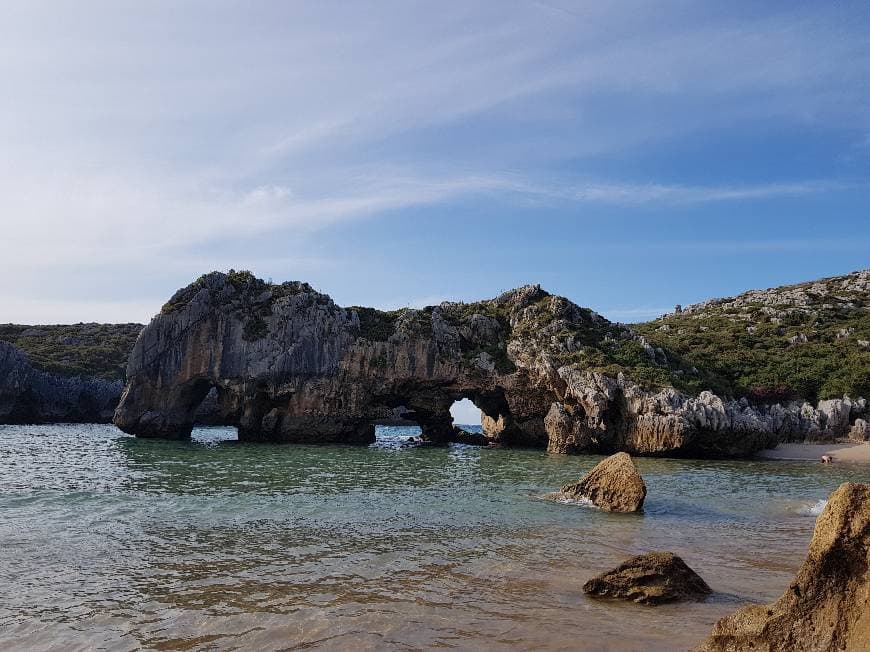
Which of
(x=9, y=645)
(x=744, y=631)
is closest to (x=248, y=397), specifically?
(x=9, y=645)

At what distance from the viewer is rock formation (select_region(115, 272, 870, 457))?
47125 mm

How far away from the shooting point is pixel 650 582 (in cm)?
927

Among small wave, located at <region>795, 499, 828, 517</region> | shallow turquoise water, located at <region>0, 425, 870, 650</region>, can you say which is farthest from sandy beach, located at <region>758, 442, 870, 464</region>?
small wave, located at <region>795, 499, 828, 517</region>

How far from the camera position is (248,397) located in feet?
160

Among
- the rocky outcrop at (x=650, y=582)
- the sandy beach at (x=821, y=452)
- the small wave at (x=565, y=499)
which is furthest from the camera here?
the sandy beach at (x=821, y=452)

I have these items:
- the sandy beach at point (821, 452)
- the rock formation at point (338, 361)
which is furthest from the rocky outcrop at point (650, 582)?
the rock formation at point (338, 361)

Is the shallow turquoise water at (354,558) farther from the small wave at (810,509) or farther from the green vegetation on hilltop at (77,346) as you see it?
the green vegetation on hilltop at (77,346)

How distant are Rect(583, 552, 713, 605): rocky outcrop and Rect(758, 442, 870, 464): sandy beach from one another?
33.0 meters

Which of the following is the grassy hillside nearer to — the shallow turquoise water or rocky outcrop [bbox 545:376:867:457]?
rocky outcrop [bbox 545:376:867:457]

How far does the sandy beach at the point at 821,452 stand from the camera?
3653 centimetres

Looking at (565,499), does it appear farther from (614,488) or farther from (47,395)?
(47,395)

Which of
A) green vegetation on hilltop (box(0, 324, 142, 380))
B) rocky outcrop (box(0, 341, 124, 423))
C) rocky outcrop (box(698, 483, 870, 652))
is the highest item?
green vegetation on hilltop (box(0, 324, 142, 380))

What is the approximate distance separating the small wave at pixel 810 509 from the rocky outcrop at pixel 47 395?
7063 centimetres

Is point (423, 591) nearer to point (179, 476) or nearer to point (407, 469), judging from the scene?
point (179, 476)
